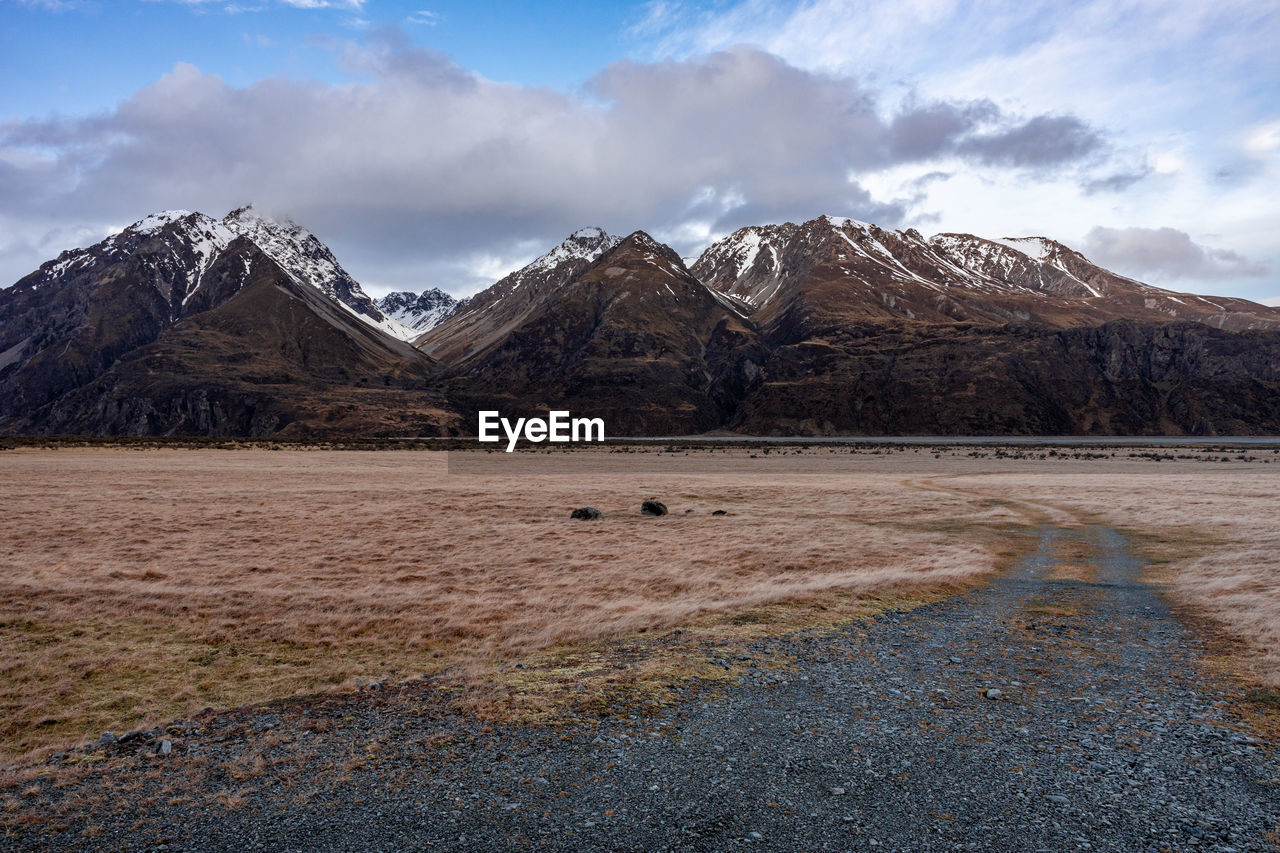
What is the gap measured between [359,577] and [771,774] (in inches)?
654

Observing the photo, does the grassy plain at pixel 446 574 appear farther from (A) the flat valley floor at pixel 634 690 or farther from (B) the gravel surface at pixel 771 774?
(B) the gravel surface at pixel 771 774

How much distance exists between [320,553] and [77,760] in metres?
16.7

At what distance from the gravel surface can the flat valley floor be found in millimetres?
49

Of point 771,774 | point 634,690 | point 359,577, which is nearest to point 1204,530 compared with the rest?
point 634,690

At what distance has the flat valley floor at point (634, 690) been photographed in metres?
7.25

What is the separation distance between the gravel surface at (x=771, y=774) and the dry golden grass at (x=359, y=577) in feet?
11.1

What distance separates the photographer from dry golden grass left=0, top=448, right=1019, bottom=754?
41.8 ft

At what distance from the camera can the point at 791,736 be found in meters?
9.37

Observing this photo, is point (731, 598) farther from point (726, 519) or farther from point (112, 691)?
point (726, 519)

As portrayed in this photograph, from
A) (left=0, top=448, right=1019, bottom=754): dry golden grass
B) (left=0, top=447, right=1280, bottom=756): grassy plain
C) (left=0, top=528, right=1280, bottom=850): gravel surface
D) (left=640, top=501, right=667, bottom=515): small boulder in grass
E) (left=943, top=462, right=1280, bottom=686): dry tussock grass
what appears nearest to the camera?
(left=0, top=528, right=1280, bottom=850): gravel surface

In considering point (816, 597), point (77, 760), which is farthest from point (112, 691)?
point (816, 597)

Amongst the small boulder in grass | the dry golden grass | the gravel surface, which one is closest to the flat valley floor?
the gravel surface

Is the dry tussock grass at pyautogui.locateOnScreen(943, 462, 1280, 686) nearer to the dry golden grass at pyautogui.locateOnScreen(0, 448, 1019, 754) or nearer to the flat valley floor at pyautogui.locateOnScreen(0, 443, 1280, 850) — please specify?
the flat valley floor at pyautogui.locateOnScreen(0, 443, 1280, 850)

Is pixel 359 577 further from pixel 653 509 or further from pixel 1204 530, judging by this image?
pixel 1204 530
